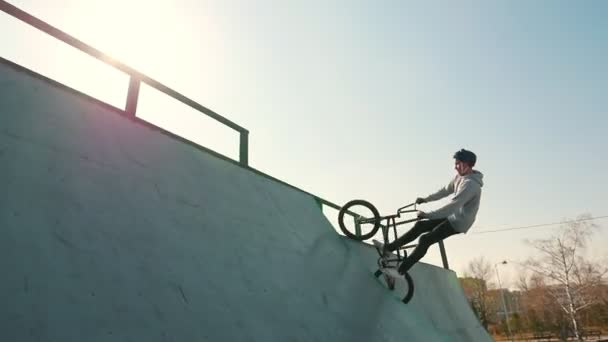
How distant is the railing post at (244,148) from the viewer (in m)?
4.99

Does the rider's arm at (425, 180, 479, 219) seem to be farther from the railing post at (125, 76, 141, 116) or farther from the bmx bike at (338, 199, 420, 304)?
the railing post at (125, 76, 141, 116)

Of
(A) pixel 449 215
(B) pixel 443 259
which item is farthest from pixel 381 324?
(B) pixel 443 259

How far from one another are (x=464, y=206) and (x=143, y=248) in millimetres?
4131

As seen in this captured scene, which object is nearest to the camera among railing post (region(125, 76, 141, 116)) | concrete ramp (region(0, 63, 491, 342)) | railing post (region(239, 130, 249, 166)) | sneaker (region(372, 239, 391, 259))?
concrete ramp (region(0, 63, 491, 342))

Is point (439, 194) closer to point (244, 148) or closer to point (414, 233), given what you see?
point (414, 233)

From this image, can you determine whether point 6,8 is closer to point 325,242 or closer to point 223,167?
point 223,167

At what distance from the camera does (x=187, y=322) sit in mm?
2207

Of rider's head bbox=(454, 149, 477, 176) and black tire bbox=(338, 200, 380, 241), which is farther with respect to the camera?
black tire bbox=(338, 200, 380, 241)

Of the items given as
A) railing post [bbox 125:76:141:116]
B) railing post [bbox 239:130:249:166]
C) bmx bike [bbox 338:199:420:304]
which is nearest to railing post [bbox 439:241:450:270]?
bmx bike [bbox 338:199:420:304]

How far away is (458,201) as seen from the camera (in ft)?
15.7

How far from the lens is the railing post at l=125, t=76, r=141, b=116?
368 cm

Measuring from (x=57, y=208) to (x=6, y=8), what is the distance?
1.90 m

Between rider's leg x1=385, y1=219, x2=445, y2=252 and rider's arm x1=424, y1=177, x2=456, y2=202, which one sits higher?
rider's arm x1=424, y1=177, x2=456, y2=202

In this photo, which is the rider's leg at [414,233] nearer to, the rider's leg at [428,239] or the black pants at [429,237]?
the black pants at [429,237]
